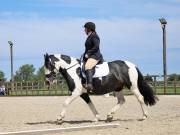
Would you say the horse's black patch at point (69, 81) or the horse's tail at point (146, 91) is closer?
the horse's black patch at point (69, 81)

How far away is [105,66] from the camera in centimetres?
1402

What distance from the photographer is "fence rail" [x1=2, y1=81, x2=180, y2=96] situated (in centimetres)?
3573

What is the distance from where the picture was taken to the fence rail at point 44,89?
117ft

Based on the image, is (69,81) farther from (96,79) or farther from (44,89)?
(44,89)

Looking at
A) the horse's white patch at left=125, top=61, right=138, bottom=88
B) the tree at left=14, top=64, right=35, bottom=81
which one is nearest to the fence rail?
the horse's white patch at left=125, top=61, right=138, bottom=88

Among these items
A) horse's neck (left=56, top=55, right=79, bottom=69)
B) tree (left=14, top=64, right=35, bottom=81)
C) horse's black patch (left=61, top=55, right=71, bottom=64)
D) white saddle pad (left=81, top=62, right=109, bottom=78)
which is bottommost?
white saddle pad (left=81, top=62, right=109, bottom=78)

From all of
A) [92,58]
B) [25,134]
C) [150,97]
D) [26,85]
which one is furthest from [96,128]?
[26,85]

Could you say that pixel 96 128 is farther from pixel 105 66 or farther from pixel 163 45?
pixel 163 45

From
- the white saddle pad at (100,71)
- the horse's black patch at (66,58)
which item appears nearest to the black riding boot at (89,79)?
the white saddle pad at (100,71)

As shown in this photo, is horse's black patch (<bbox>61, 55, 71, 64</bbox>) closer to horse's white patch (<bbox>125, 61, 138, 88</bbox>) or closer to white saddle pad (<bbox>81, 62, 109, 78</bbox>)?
white saddle pad (<bbox>81, 62, 109, 78</bbox>)

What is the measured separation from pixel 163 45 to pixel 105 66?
78.1 ft

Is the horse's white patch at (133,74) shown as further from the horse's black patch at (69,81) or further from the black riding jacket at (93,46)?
the horse's black patch at (69,81)

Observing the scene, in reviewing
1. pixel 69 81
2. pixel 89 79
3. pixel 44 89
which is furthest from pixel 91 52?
pixel 44 89

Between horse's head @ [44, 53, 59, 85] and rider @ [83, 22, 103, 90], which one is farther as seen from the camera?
horse's head @ [44, 53, 59, 85]
